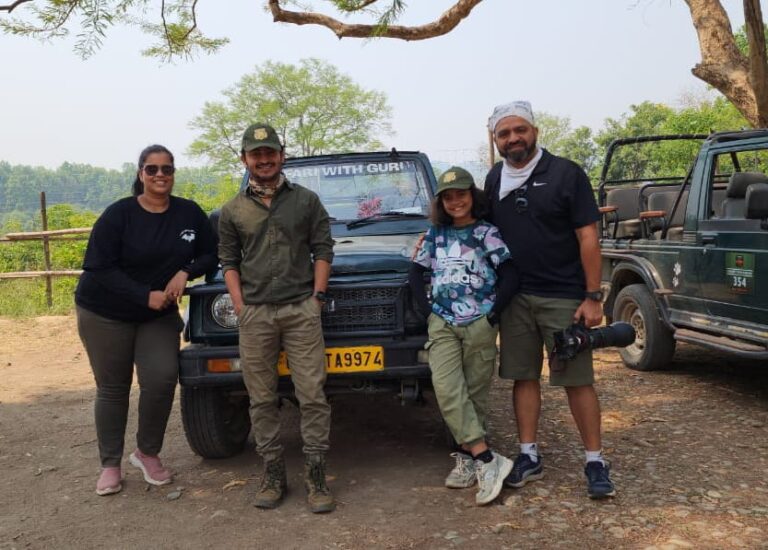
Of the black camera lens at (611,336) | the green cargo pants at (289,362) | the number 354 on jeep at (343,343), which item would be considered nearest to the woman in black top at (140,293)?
the number 354 on jeep at (343,343)

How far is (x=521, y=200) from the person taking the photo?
3.31 meters

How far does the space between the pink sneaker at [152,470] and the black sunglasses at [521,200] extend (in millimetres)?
2370

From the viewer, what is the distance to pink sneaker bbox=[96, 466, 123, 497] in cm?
371

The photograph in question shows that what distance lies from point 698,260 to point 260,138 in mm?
3536

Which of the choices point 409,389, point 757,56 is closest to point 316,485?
point 409,389

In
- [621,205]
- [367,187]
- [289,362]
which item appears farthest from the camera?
[621,205]

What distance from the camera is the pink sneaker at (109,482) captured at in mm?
3713

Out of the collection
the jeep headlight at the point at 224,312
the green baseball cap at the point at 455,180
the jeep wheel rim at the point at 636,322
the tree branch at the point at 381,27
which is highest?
the tree branch at the point at 381,27

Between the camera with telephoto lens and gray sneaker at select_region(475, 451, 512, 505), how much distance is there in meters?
0.53

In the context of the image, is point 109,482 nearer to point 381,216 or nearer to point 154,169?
point 154,169

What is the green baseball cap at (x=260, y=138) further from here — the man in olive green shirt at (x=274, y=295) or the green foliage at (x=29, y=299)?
the green foliage at (x=29, y=299)

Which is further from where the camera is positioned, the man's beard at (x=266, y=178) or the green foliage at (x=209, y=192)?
the green foliage at (x=209, y=192)

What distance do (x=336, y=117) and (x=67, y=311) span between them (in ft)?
112

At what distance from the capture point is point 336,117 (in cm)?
4397
